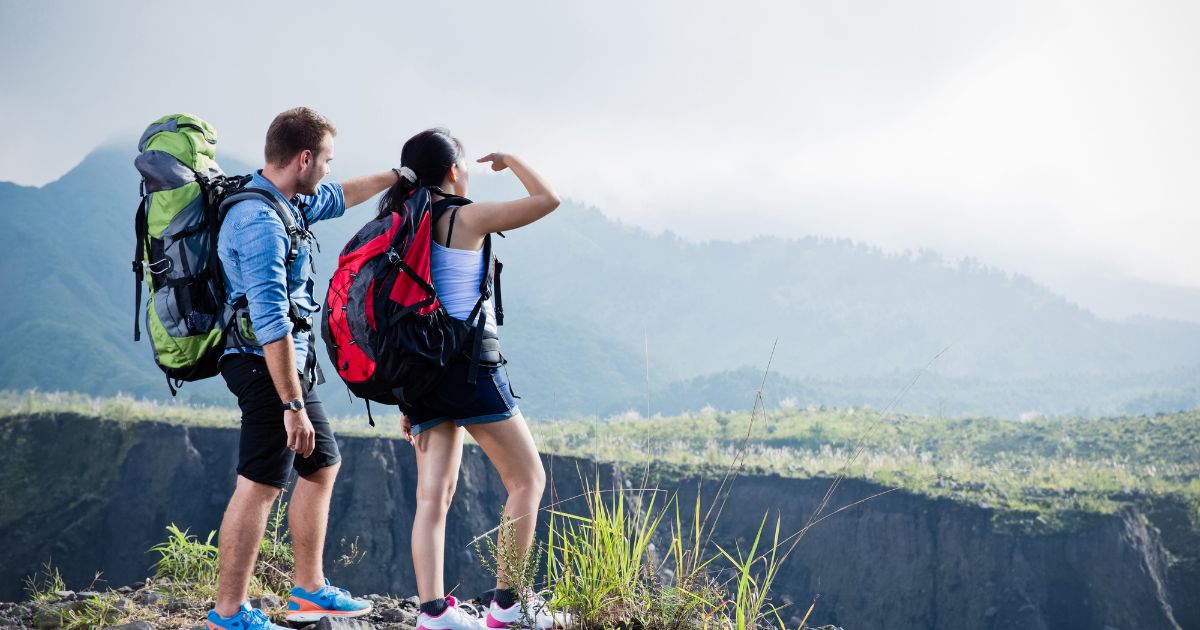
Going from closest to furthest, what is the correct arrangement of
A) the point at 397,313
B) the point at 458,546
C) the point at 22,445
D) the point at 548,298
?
the point at 397,313
the point at 458,546
the point at 22,445
the point at 548,298

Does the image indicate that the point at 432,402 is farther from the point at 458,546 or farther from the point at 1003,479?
the point at 1003,479

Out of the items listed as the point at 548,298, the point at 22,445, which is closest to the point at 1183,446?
the point at 22,445

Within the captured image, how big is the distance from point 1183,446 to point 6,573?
120ft

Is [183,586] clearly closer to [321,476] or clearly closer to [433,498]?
[321,476]

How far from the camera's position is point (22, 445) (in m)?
30.0

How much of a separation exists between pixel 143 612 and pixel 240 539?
1.50 meters

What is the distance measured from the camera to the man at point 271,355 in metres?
3.29

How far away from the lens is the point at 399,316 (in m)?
3.23

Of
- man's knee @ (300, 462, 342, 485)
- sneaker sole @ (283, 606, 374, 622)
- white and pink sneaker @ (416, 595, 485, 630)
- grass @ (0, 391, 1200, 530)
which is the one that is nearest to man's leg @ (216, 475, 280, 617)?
man's knee @ (300, 462, 342, 485)

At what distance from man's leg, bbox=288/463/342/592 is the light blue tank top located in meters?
0.89

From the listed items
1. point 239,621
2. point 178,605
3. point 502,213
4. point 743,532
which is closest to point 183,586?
point 178,605

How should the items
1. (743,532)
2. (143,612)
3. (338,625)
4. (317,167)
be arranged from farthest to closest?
1. (743,532)
2. (143,612)
3. (338,625)
4. (317,167)

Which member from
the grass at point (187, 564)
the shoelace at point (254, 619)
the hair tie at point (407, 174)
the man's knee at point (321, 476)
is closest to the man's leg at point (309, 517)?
the man's knee at point (321, 476)

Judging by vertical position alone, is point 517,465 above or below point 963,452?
above
